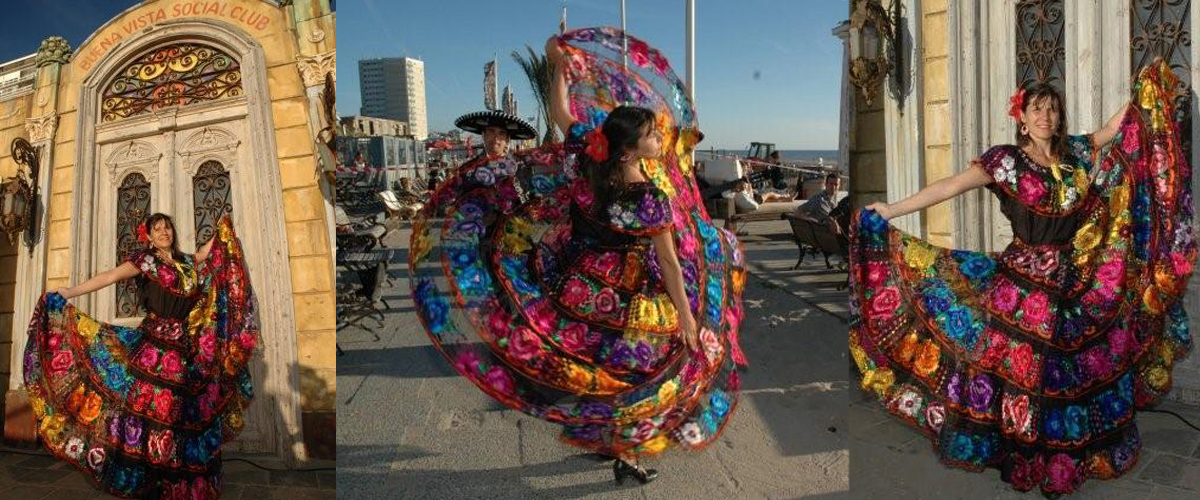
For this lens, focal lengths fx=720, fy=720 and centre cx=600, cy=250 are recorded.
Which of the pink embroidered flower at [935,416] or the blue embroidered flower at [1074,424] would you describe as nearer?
the blue embroidered flower at [1074,424]

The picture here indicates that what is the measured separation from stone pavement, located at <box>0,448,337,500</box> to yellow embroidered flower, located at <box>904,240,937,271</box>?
2407mm

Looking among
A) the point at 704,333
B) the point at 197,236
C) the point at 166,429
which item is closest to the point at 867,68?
the point at 704,333

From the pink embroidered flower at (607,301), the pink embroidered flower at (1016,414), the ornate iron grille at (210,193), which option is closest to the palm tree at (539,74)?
the pink embroidered flower at (607,301)

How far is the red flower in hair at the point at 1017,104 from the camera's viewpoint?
2.42 m

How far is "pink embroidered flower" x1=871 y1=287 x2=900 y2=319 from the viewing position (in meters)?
2.72

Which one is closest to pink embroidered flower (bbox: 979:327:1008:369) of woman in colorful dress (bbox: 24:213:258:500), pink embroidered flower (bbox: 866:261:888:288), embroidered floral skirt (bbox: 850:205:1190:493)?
embroidered floral skirt (bbox: 850:205:1190:493)

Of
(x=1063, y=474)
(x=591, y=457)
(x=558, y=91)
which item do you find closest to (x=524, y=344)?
(x=591, y=457)

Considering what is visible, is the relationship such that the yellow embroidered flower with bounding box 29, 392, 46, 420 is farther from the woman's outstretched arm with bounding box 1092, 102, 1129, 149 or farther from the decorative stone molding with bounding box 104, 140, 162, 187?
the woman's outstretched arm with bounding box 1092, 102, 1129, 149

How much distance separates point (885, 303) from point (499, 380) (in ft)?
4.86

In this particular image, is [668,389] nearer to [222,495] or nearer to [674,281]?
[674,281]

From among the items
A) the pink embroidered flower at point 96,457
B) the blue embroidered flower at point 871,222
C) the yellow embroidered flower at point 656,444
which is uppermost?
the blue embroidered flower at point 871,222

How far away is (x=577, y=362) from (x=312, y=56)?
1.61 m

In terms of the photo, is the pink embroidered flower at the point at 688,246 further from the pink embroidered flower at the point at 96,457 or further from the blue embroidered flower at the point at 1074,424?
the pink embroidered flower at the point at 96,457

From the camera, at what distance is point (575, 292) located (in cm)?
252
